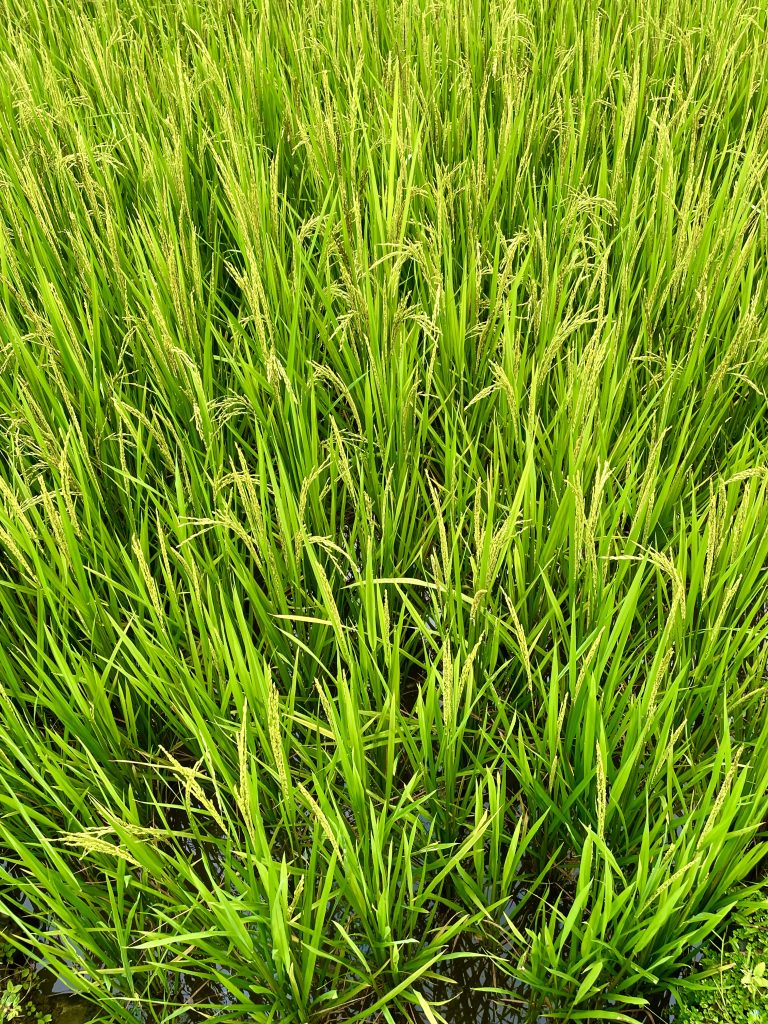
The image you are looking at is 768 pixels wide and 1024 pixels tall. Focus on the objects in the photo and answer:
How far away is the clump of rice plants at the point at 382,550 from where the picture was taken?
122 cm

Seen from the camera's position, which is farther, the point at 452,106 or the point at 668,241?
the point at 452,106

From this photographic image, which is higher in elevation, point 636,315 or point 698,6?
point 698,6

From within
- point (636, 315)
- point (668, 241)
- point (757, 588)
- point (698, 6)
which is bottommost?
point (757, 588)

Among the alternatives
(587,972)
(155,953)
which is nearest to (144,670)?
(155,953)

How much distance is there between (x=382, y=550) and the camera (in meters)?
1.51

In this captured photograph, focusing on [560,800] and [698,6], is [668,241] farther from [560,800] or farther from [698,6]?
[698,6]

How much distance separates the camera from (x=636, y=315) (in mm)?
2033

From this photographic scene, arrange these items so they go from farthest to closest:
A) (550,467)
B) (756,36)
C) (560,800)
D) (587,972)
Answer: (756,36) < (550,467) < (560,800) < (587,972)

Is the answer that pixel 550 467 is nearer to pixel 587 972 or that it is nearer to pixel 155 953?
pixel 587 972

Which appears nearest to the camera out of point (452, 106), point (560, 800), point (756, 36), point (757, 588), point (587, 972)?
point (587, 972)

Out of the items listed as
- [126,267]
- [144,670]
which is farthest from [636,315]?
[144,670]

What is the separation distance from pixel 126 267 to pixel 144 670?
3.74ft

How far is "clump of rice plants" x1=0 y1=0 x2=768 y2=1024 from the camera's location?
1219 millimetres

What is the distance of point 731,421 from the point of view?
1.88 meters
